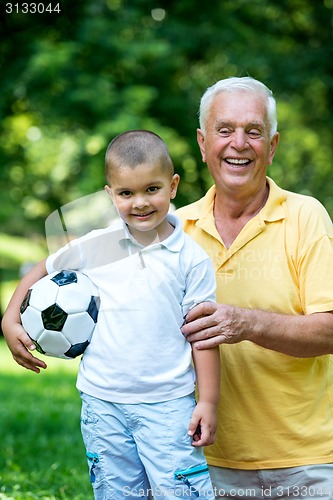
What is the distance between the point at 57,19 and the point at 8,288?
18585mm

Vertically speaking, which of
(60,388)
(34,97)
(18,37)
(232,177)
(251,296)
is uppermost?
(18,37)

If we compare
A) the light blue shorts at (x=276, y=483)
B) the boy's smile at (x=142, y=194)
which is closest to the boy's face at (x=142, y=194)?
the boy's smile at (x=142, y=194)

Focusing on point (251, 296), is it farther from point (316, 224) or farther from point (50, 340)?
point (50, 340)

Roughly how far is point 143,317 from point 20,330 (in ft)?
1.78

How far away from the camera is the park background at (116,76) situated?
10047 millimetres

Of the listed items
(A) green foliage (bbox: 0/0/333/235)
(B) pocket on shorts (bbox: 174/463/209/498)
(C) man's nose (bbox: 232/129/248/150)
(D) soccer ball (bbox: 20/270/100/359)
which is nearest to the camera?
(B) pocket on shorts (bbox: 174/463/209/498)

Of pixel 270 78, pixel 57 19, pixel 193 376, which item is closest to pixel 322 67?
pixel 270 78

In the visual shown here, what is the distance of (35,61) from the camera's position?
10070 mm

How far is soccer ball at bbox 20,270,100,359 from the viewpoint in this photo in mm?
3104

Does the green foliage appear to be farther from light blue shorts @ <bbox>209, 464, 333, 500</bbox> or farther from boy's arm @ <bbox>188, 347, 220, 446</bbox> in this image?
boy's arm @ <bbox>188, 347, 220, 446</bbox>

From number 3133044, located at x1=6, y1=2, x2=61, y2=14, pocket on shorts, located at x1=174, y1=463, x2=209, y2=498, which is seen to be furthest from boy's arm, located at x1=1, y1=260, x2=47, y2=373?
number 3133044, located at x1=6, y1=2, x2=61, y2=14

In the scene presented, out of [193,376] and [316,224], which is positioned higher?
[316,224]

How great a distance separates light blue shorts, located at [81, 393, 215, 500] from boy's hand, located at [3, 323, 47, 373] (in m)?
0.26

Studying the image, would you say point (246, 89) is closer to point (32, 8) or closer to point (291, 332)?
point (291, 332)
